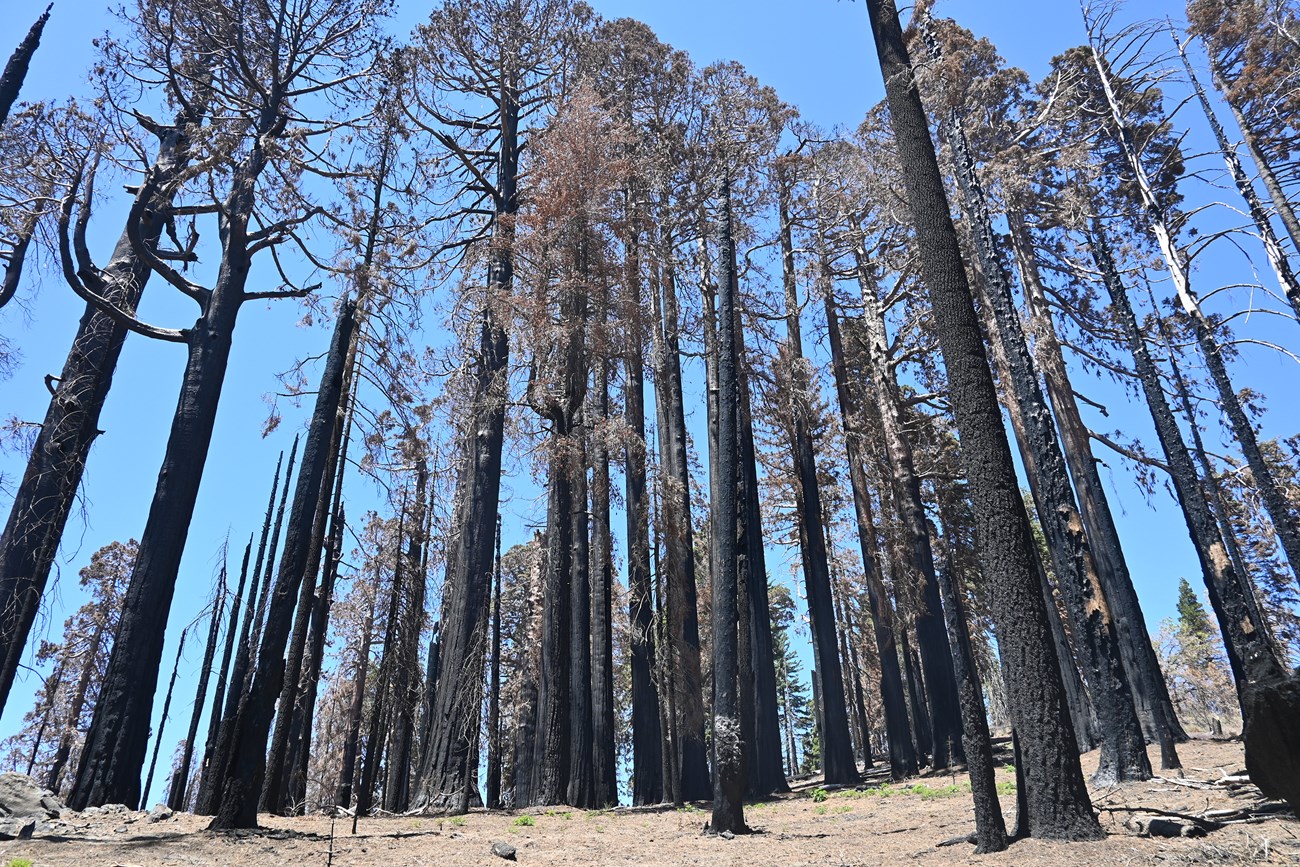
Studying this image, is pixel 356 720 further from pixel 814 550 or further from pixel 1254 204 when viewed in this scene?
pixel 1254 204

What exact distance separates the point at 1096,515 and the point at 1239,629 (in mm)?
3503

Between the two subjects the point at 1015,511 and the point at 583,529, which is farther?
the point at 583,529

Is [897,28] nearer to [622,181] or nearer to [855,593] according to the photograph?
[622,181]

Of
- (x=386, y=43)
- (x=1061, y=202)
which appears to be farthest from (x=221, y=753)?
(x=1061, y=202)

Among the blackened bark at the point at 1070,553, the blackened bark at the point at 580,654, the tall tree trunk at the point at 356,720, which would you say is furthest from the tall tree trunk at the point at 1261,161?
the tall tree trunk at the point at 356,720

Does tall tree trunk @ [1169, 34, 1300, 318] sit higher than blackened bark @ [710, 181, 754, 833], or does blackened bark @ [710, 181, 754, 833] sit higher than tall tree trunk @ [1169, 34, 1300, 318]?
tall tree trunk @ [1169, 34, 1300, 318]

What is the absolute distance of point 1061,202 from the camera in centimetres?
1797

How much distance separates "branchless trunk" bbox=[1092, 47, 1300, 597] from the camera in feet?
44.0

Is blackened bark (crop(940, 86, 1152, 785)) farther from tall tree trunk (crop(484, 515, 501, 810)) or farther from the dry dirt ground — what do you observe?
tall tree trunk (crop(484, 515, 501, 810))

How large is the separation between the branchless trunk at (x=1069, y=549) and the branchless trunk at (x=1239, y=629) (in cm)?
156

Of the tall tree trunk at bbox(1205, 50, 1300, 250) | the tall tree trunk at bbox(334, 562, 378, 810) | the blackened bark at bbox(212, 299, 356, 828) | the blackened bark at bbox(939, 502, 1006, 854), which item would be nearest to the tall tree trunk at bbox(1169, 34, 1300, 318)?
the tall tree trunk at bbox(1205, 50, 1300, 250)

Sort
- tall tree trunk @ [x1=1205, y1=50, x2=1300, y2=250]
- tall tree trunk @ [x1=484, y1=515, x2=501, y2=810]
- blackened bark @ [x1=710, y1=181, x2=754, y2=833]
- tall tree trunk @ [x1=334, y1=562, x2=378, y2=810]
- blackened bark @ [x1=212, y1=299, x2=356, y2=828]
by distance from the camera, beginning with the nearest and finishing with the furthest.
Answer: blackened bark @ [x1=212, y1=299, x2=356, y2=828], blackened bark @ [x1=710, y1=181, x2=754, y2=833], tall tree trunk @ [x1=1205, y1=50, x2=1300, y2=250], tall tree trunk @ [x1=334, y1=562, x2=378, y2=810], tall tree trunk @ [x1=484, y1=515, x2=501, y2=810]

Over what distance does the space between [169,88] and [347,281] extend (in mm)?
6186

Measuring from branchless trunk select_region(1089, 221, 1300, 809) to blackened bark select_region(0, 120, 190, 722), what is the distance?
13.9 metres
